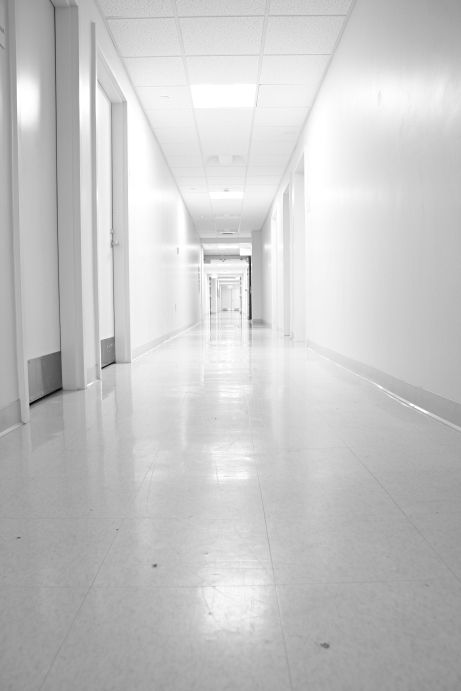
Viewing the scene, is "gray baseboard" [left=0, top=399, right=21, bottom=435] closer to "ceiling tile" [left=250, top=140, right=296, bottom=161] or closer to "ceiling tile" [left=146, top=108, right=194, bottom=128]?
"ceiling tile" [left=146, top=108, right=194, bottom=128]

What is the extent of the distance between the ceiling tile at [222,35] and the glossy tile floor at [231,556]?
3.94 m

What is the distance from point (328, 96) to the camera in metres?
6.30

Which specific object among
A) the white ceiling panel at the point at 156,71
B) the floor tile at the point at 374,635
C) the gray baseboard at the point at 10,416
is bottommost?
the floor tile at the point at 374,635

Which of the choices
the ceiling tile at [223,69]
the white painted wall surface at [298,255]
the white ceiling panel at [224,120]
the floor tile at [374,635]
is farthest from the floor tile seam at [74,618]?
the white painted wall surface at [298,255]

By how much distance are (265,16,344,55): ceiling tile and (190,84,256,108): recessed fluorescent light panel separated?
105 cm

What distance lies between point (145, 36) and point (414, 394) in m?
4.25

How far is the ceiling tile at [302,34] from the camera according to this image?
5133 mm

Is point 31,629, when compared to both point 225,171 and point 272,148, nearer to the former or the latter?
point 272,148

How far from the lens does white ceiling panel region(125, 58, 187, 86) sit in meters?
5.98

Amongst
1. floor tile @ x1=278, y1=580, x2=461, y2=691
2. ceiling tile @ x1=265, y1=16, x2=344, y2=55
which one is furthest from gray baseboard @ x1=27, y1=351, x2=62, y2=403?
ceiling tile @ x1=265, y1=16, x2=344, y2=55

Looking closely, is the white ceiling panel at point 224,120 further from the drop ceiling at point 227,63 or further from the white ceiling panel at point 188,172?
the white ceiling panel at point 188,172

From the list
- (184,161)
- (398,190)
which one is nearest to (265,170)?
(184,161)

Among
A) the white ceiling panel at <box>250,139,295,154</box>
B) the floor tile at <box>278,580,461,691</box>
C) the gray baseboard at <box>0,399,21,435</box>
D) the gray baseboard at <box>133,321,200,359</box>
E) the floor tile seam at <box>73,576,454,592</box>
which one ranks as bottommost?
the floor tile at <box>278,580,461,691</box>

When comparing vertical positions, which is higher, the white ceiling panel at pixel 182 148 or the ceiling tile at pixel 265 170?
the ceiling tile at pixel 265 170
